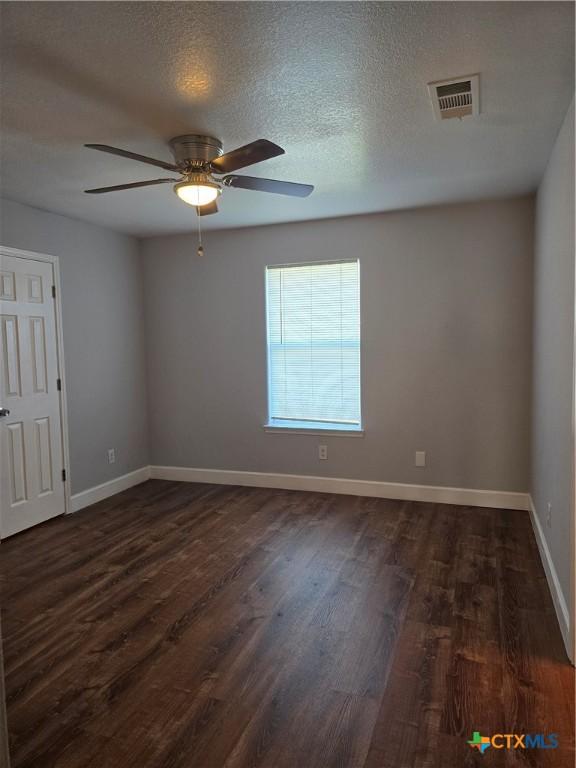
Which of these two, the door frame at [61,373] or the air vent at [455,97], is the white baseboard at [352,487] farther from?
the air vent at [455,97]

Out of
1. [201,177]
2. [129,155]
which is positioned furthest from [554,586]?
[129,155]

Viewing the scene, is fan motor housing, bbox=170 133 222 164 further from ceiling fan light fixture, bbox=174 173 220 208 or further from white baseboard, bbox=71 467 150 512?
white baseboard, bbox=71 467 150 512

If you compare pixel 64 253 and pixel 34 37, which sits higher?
pixel 34 37

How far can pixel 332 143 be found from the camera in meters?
2.71

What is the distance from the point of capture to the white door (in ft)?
11.9

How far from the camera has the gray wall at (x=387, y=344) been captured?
4.00 meters

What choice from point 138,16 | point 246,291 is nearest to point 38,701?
point 138,16

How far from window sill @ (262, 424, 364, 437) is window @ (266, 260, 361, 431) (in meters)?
0.02

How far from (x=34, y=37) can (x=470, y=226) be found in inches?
129

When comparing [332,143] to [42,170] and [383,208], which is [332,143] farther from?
[42,170]

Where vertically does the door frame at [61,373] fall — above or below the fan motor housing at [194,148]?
below

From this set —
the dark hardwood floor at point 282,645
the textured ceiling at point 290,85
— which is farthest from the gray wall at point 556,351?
the dark hardwood floor at point 282,645

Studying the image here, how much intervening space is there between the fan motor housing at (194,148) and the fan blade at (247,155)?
0.15m

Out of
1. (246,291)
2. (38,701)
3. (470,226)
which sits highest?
(470,226)
